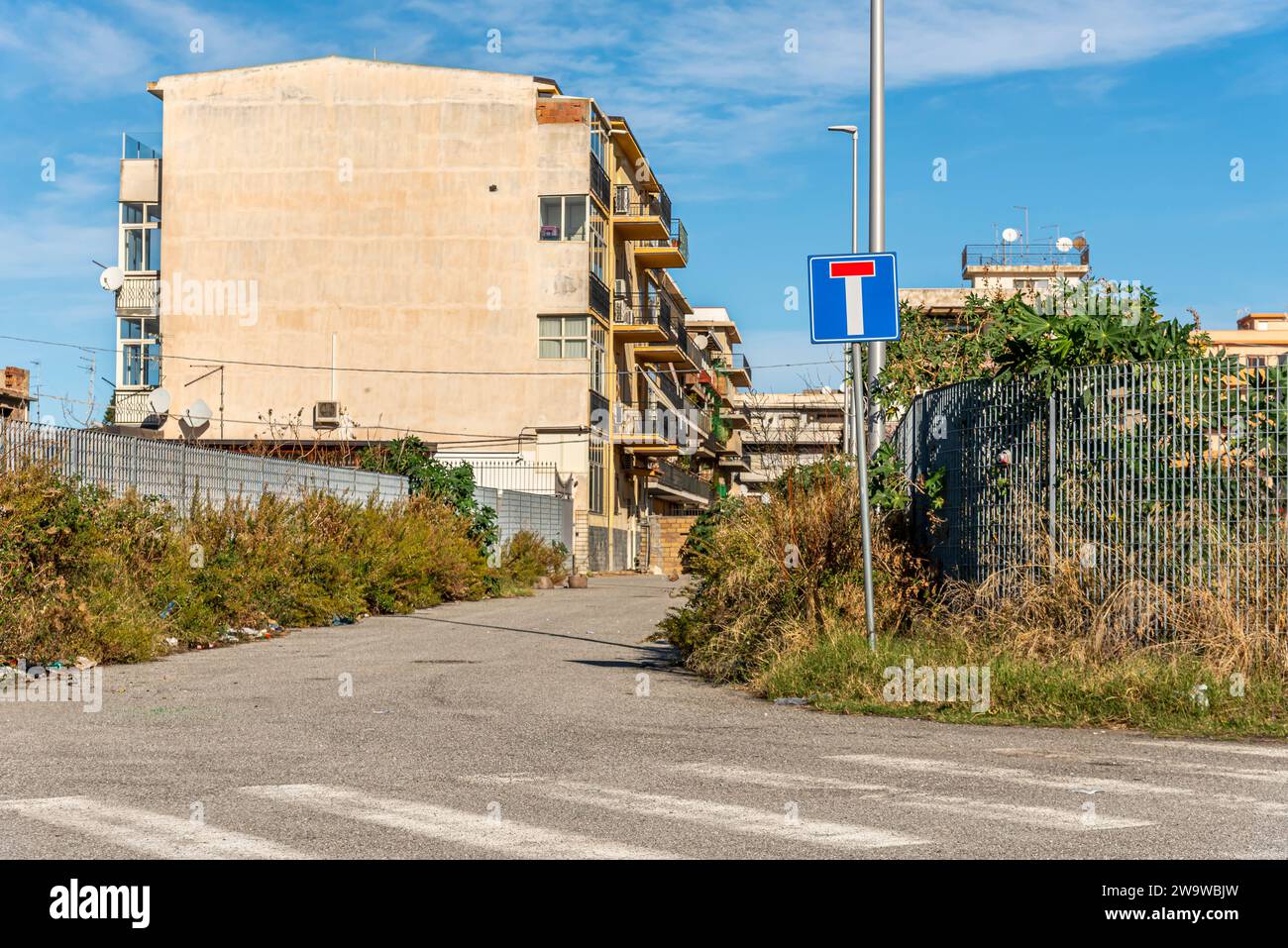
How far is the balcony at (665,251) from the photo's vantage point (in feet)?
199

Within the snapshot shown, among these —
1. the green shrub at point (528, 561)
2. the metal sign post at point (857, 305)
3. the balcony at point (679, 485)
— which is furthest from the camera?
the balcony at point (679, 485)

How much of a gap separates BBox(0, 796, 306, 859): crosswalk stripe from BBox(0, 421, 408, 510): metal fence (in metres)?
8.60

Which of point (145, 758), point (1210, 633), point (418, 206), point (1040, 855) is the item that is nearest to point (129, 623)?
point (145, 758)

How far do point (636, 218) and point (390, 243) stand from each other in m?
10.1

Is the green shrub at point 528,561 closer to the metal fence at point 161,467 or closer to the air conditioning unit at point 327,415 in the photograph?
the metal fence at point 161,467

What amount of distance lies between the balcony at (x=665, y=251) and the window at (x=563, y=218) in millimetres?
9494

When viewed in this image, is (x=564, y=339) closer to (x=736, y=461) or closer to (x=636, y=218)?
(x=636, y=218)

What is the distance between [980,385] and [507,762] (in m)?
6.14

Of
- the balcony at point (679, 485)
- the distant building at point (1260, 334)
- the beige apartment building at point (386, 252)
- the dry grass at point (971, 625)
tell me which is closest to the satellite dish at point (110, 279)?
the beige apartment building at point (386, 252)

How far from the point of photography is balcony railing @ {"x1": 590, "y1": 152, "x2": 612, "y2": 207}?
166ft

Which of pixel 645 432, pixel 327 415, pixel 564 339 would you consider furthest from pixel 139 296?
pixel 645 432

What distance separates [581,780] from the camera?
25.6 feet

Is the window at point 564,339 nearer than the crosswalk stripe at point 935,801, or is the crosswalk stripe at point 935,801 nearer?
the crosswalk stripe at point 935,801

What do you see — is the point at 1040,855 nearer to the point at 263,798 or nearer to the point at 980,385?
the point at 263,798
